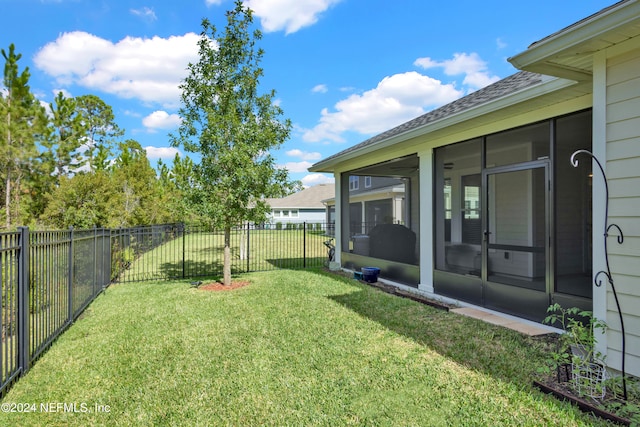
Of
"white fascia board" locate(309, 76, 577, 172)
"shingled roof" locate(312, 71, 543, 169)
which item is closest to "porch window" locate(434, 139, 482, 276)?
"shingled roof" locate(312, 71, 543, 169)

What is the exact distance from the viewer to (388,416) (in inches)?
97.8

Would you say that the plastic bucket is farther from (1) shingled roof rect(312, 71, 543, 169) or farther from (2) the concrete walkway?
(1) shingled roof rect(312, 71, 543, 169)

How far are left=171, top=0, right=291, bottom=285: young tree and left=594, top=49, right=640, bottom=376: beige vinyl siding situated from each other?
562 centimetres

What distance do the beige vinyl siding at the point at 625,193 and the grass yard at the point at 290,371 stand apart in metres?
0.82

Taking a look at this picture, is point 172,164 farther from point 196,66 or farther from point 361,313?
point 361,313

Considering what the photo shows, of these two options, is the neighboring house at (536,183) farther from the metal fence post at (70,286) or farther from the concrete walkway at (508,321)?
the metal fence post at (70,286)

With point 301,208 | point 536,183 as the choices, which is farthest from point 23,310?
point 301,208

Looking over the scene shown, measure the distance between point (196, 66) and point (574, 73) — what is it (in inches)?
267

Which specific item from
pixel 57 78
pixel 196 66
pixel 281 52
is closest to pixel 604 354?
pixel 196 66

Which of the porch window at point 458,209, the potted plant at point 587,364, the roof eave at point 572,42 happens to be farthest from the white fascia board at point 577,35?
the porch window at point 458,209

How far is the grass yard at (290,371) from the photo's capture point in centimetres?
253

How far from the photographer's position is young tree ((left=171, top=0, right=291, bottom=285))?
281 inches

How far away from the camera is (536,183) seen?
5258mm

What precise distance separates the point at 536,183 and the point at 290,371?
4.64 m
